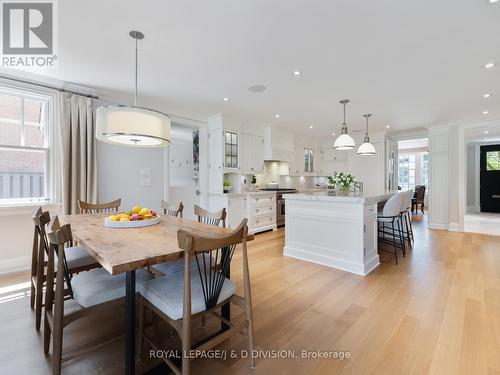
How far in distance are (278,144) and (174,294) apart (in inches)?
199

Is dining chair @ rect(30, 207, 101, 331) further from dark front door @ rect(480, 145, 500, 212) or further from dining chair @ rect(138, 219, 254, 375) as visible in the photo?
dark front door @ rect(480, 145, 500, 212)

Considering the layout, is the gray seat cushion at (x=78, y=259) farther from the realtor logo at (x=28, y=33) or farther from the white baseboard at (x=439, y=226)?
the white baseboard at (x=439, y=226)

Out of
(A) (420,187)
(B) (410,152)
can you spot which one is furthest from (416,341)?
(B) (410,152)

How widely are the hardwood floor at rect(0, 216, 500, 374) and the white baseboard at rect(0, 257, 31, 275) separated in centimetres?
24

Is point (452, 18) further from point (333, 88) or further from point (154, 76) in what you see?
point (154, 76)

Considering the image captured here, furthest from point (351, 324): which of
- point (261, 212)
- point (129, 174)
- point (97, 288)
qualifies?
point (129, 174)

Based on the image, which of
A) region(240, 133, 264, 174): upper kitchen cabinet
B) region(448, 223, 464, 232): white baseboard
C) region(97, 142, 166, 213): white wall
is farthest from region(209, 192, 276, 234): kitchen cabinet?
Result: region(448, 223, 464, 232): white baseboard

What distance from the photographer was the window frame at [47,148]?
9.98ft

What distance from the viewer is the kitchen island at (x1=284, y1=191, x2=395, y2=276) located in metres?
3.00

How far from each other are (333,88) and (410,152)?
8.21m

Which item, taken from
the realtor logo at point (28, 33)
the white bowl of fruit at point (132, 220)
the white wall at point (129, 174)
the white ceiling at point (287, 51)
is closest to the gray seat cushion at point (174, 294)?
the white bowl of fruit at point (132, 220)

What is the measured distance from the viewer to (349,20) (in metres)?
1.99

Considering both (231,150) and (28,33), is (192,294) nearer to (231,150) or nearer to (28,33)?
(28,33)

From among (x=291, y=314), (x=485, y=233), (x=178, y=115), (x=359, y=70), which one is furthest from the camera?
(x=485, y=233)
